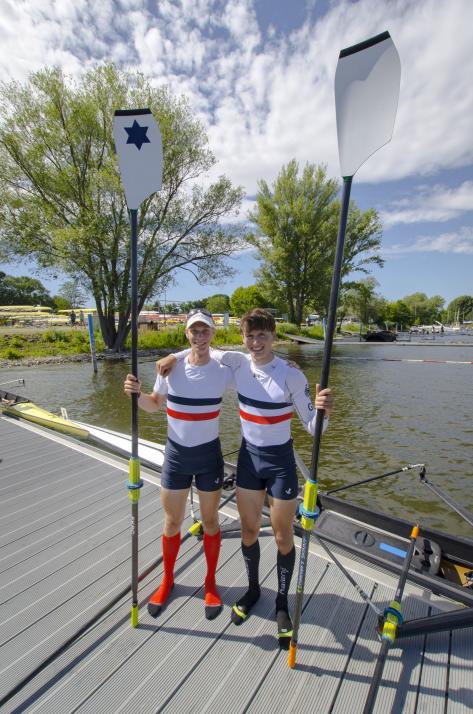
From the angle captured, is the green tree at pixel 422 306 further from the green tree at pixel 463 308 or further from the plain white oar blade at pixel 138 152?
the plain white oar blade at pixel 138 152

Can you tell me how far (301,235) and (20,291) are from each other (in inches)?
3145

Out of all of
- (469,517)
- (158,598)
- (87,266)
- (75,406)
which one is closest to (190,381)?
(158,598)

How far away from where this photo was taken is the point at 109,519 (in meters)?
3.95

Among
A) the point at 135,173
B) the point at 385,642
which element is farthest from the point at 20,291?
the point at 385,642

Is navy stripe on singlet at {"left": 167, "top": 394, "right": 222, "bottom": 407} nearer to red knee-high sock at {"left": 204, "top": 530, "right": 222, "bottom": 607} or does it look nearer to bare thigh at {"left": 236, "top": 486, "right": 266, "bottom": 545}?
bare thigh at {"left": 236, "top": 486, "right": 266, "bottom": 545}

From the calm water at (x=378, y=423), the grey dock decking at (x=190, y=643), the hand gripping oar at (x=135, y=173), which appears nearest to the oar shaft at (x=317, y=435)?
the grey dock decking at (x=190, y=643)

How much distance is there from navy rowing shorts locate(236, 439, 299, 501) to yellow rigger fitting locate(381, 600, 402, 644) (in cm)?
94

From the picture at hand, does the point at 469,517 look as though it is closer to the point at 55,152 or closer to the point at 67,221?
the point at 67,221

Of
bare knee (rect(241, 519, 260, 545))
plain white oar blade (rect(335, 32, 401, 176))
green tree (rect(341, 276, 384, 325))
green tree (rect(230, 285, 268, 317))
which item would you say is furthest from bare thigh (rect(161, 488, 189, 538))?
green tree (rect(230, 285, 268, 317))

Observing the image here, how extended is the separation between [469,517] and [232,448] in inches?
224

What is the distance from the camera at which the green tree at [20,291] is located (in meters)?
82.3

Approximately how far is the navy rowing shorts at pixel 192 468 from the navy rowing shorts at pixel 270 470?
0.70 feet

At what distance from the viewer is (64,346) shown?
988 inches

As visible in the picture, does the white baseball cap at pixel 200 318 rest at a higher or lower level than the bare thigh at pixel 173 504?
higher
